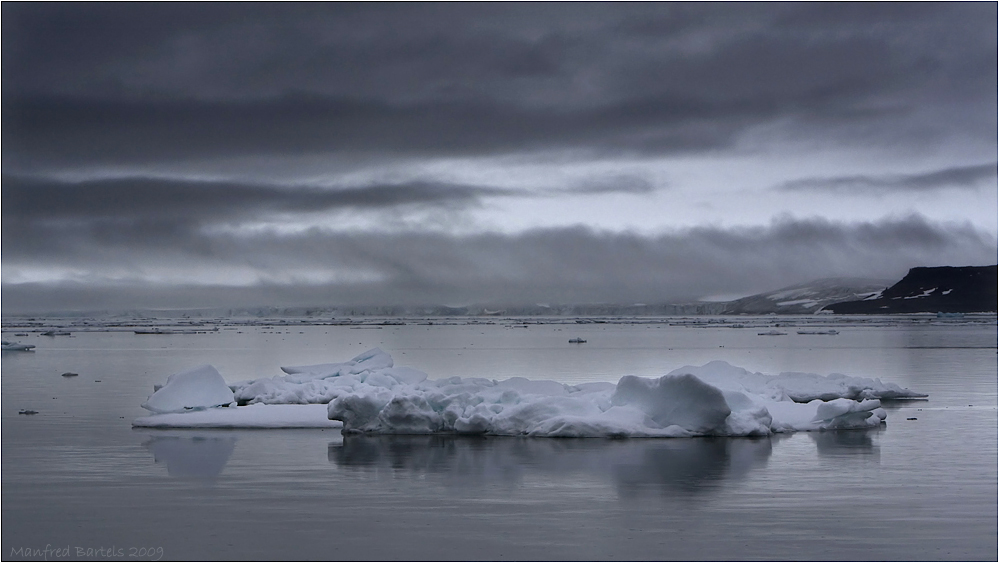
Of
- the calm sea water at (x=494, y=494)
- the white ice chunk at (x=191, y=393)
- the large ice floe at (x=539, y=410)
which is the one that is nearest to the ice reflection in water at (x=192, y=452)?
the calm sea water at (x=494, y=494)

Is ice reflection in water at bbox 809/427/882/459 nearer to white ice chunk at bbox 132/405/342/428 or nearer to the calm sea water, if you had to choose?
the calm sea water

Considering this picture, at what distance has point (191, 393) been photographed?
64.4ft

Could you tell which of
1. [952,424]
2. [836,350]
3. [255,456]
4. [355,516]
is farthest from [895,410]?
[836,350]

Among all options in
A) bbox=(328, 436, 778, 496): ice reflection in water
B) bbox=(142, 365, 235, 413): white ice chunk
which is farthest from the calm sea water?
bbox=(142, 365, 235, 413): white ice chunk

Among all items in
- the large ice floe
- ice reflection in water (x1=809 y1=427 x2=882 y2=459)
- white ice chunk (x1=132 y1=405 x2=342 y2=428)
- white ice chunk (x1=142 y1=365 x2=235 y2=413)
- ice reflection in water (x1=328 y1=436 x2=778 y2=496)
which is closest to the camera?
ice reflection in water (x1=328 y1=436 x2=778 y2=496)

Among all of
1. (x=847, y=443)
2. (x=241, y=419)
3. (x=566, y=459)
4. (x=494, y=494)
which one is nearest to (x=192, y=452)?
(x=241, y=419)

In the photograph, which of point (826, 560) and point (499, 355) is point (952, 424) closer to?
point (826, 560)

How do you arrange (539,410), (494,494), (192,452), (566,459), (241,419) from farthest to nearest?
1. (241,419)
2. (539,410)
3. (192,452)
4. (566,459)
5. (494,494)

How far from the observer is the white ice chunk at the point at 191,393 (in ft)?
63.4

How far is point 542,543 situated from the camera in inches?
341

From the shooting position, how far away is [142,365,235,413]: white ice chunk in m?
19.3

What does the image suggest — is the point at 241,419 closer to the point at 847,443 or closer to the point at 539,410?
the point at 539,410

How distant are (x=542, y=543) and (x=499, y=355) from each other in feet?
135

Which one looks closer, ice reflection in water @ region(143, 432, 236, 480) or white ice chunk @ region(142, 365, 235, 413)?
ice reflection in water @ region(143, 432, 236, 480)
